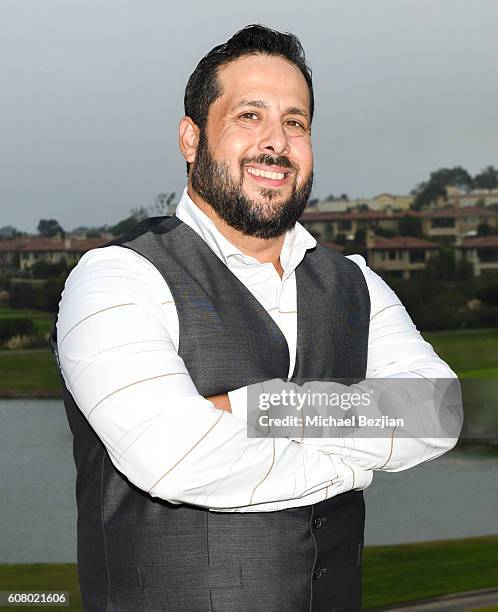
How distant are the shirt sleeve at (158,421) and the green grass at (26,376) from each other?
44.0 m

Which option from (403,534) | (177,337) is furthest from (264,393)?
(403,534)

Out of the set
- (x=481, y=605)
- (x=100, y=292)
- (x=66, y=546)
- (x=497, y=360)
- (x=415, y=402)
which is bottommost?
(x=66, y=546)

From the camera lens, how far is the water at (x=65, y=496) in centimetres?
3572

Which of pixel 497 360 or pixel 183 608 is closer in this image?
pixel 183 608

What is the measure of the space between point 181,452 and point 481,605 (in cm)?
1461

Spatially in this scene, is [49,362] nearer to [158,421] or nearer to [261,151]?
[261,151]

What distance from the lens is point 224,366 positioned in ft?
5.33

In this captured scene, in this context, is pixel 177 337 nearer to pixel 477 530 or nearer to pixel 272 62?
pixel 272 62

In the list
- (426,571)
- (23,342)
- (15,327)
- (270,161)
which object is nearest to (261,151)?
(270,161)

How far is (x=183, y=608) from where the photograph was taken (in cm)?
155

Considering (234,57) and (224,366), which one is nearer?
(224,366)

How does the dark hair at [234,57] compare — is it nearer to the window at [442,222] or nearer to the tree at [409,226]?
the tree at [409,226]

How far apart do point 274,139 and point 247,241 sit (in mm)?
203

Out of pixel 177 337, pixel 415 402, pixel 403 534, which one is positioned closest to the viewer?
pixel 177 337
